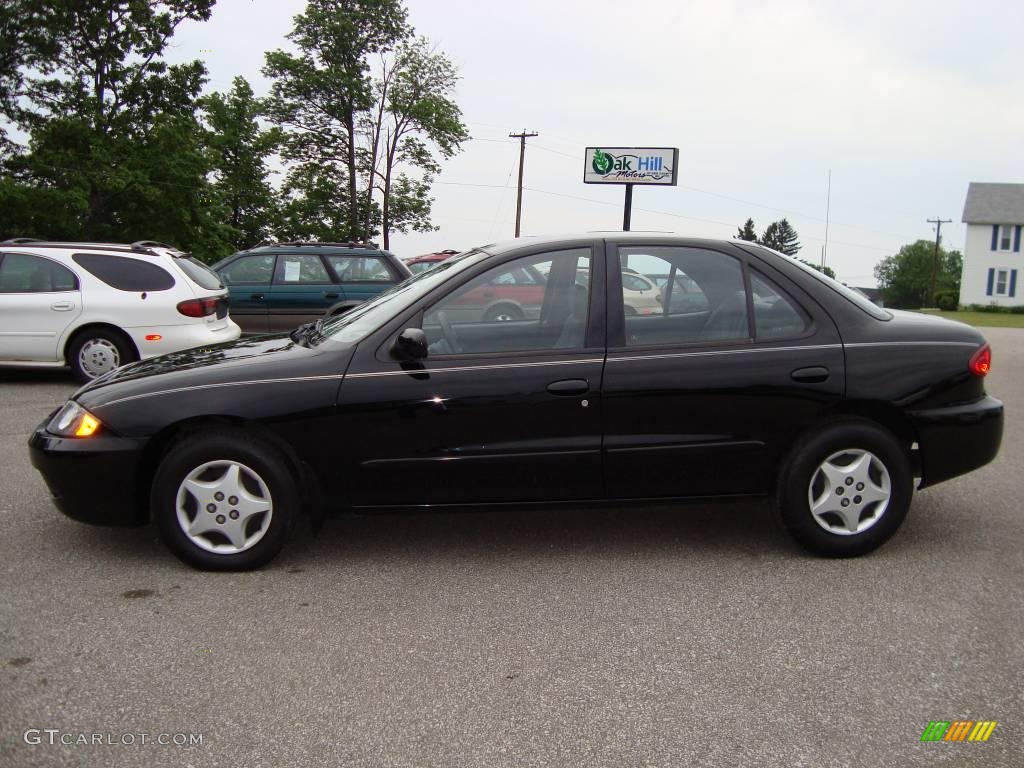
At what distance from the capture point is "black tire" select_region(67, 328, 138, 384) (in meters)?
9.76

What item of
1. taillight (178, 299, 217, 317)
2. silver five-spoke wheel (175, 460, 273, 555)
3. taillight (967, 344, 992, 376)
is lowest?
silver five-spoke wheel (175, 460, 273, 555)

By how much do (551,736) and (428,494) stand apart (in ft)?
5.29

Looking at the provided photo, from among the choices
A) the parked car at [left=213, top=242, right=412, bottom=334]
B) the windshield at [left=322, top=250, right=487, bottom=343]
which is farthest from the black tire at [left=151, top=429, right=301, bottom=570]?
the parked car at [left=213, top=242, right=412, bottom=334]

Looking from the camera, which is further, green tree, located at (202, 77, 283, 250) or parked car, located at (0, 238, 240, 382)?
green tree, located at (202, 77, 283, 250)

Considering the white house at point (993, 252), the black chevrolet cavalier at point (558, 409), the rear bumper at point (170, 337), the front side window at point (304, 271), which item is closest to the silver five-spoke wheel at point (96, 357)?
the rear bumper at point (170, 337)

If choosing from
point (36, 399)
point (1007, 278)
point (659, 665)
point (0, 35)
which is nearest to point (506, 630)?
point (659, 665)

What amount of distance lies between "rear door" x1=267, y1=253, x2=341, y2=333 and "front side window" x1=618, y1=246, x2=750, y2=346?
972cm

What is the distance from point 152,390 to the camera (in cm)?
419

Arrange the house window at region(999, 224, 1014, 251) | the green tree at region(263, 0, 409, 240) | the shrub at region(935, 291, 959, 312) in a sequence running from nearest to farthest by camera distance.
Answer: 1. the green tree at region(263, 0, 409, 240)
2. the shrub at region(935, 291, 959, 312)
3. the house window at region(999, 224, 1014, 251)

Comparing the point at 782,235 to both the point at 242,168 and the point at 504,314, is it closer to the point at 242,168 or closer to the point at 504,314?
the point at 242,168

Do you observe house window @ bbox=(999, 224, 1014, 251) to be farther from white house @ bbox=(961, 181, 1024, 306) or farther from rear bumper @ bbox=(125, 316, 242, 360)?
rear bumper @ bbox=(125, 316, 242, 360)

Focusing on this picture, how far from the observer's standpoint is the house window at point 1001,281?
200 feet

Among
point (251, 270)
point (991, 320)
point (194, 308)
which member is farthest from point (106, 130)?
point (991, 320)

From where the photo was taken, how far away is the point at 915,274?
11900 cm
